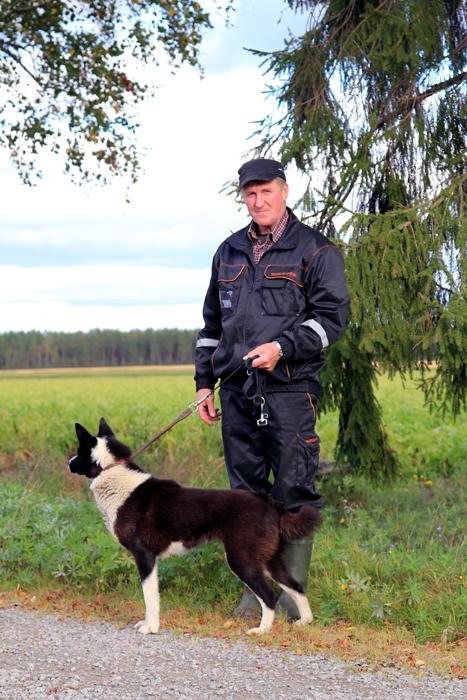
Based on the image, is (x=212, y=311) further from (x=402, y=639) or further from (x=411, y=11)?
(x=411, y=11)

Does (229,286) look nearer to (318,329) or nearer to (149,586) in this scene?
(318,329)

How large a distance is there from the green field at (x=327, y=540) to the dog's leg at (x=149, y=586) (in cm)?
62

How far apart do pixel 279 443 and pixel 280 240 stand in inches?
51.5

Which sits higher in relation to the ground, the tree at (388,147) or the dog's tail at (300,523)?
the tree at (388,147)

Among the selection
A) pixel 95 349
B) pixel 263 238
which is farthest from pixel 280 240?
pixel 95 349

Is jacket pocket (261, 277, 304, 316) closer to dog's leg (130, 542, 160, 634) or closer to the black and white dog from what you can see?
the black and white dog

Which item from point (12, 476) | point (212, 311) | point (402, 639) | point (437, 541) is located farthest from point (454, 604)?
point (12, 476)

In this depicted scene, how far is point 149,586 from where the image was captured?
4.96m

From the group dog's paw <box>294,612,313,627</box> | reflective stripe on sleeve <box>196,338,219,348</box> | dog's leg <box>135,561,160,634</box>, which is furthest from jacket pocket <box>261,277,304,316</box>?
dog's paw <box>294,612,313,627</box>

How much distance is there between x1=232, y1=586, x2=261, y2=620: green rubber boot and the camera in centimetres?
529

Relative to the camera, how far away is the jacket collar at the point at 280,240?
201 inches

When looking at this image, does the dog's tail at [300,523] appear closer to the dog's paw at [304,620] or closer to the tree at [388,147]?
the dog's paw at [304,620]

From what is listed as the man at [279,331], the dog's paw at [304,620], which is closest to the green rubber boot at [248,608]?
the man at [279,331]

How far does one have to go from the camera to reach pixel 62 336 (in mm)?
59250
